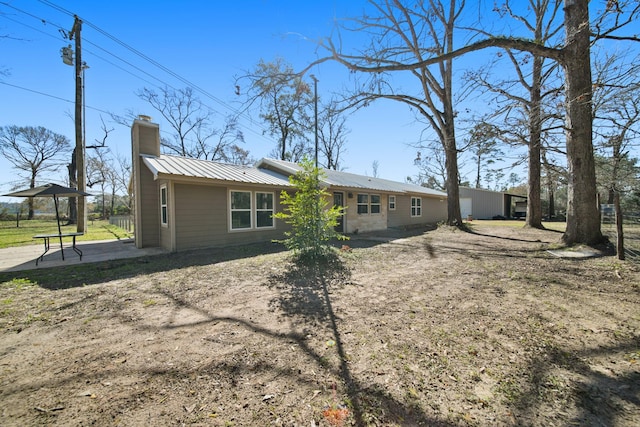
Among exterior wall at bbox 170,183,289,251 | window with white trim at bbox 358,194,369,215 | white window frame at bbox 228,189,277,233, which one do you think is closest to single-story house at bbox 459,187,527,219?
window with white trim at bbox 358,194,369,215

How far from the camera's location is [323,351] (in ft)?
7.92

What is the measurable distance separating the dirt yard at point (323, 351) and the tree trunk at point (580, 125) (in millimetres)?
2131

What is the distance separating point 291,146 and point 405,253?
70.5ft

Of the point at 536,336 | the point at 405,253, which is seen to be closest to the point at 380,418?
the point at 536,336

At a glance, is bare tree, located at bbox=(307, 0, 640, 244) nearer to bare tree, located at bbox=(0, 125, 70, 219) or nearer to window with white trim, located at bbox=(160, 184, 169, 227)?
window with white trim, located at bbox=(160, 184, 169, 227)

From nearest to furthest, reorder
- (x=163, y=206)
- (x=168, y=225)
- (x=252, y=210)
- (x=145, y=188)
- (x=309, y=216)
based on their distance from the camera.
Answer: (x=309, y=216)
(x=168, y=225)
(x=163, y=206)
(x=145, y=188)
(x=252, y=210)

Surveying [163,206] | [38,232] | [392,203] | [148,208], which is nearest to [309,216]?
[163,206]

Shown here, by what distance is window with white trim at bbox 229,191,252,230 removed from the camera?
8.62m

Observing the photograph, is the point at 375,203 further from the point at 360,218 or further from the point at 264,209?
the point at 264,209

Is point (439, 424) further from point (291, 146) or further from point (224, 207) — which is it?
point (291, 146)

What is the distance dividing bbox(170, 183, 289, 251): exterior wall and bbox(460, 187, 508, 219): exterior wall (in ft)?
80.0

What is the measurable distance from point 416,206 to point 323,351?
1733cm

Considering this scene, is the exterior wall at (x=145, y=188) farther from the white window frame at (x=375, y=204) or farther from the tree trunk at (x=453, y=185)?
the tree trunk at (x=453, y=185)

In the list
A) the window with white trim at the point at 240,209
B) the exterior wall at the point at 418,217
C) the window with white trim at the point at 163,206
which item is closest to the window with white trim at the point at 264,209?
the window with white trim at the point at 240,209
